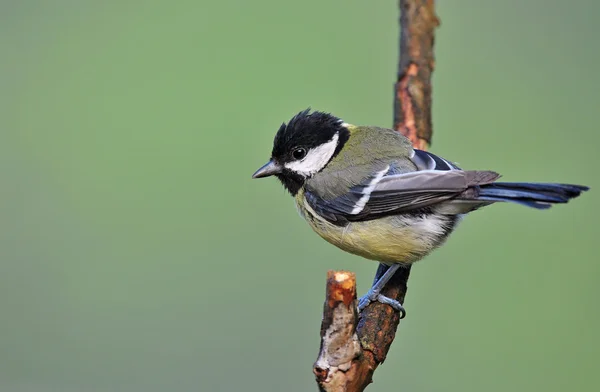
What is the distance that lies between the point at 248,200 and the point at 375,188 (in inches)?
→ 75.1

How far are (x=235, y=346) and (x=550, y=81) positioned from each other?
2974 mm

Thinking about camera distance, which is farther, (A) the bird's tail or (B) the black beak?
(B) the black beak

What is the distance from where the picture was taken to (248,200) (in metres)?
4.24

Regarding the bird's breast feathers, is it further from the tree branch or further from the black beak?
the black beak

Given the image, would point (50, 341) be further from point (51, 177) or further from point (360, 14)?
point (360, 14)

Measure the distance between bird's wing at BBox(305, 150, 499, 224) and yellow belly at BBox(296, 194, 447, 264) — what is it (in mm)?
34

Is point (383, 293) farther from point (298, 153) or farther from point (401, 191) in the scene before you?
point (298, 153)

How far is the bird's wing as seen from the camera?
2248 millimetres

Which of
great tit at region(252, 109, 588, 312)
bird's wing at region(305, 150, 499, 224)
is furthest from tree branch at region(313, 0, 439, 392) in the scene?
bird's wing at region(305, 150, 499, 224)

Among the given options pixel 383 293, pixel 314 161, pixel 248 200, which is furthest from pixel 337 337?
pixel 248 200

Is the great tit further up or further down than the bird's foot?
further up

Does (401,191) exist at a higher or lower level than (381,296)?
higher

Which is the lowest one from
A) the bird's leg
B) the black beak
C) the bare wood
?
the bare wood

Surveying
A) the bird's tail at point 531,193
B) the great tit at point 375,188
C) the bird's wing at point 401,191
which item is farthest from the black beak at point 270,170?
the bird's tail at point 531,193
